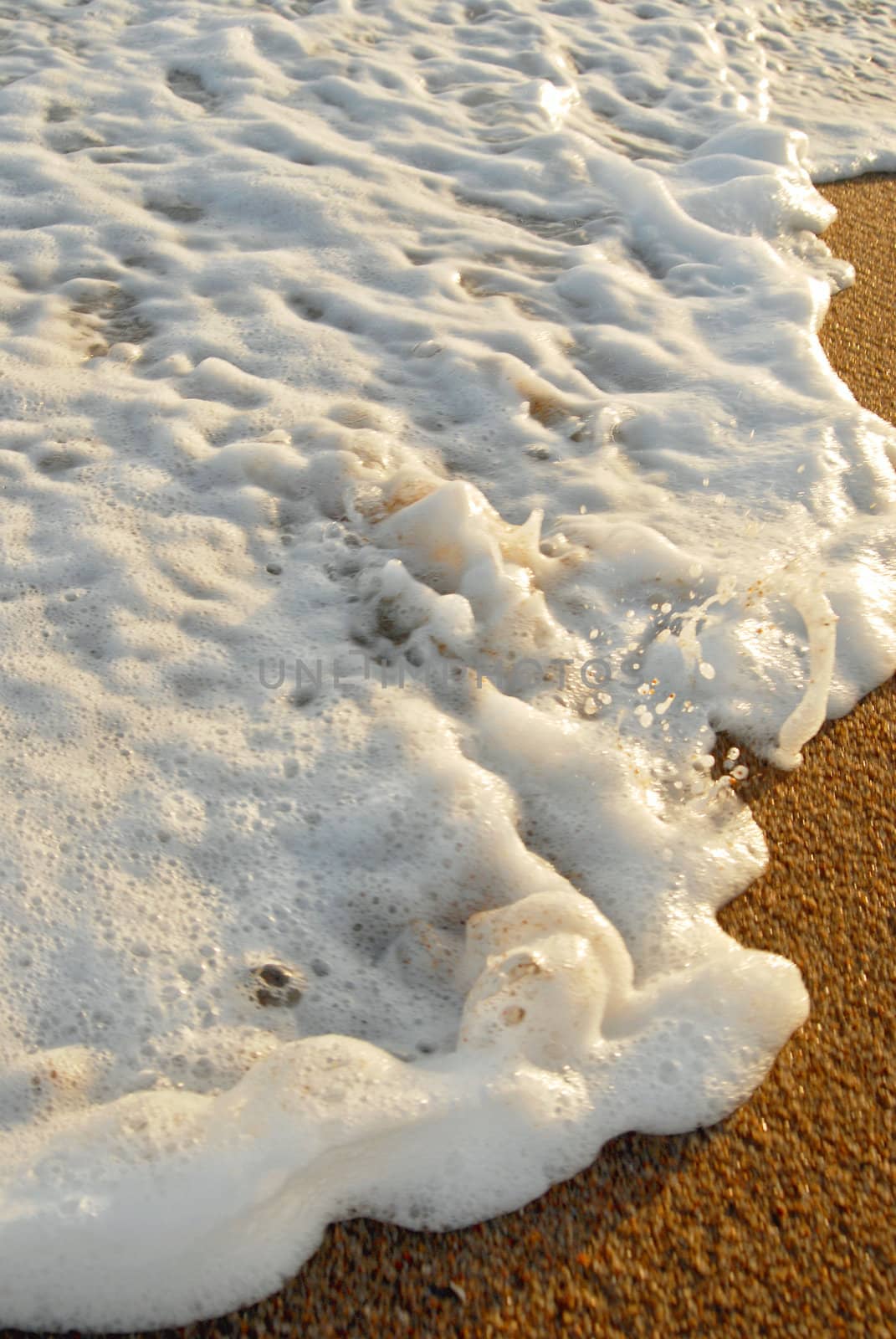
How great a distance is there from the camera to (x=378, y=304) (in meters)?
3.02

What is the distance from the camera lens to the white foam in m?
1.40

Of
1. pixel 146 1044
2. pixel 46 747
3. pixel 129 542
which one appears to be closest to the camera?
pixel 146 1044

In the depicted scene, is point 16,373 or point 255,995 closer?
point 255,995

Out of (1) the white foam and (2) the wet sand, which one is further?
(1) the white foam

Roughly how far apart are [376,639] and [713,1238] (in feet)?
3.78

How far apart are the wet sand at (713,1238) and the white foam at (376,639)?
40 millimetres

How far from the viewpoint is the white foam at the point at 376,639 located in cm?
140

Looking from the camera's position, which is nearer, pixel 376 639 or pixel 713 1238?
pixel 713 1238

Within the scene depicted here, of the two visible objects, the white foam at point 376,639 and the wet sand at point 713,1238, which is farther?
the white foam at point 376,639

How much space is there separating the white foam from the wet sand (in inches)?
1.6

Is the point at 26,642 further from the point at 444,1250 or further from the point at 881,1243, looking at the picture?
the point at 881,1243

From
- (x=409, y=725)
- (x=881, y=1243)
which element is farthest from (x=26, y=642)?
(x=881, y=1243)

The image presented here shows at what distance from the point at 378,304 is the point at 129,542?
3.84 feet

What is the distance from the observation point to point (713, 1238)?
1.32 meters
